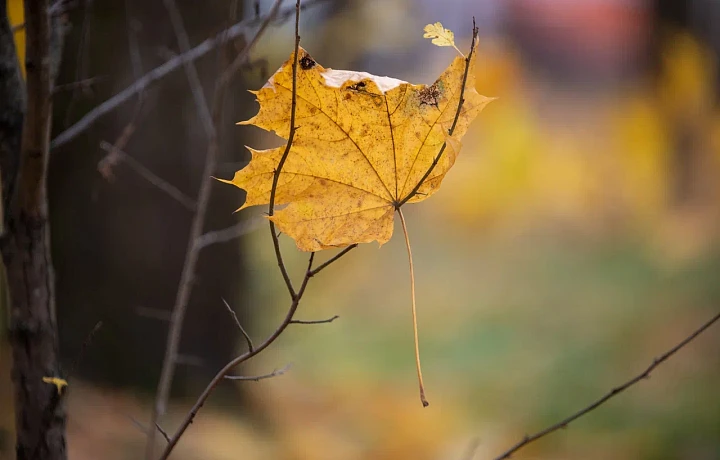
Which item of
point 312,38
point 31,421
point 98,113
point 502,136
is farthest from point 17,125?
point 502,136

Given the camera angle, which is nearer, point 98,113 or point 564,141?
point 98,113

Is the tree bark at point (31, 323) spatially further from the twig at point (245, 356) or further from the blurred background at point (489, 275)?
the blurred background at point (489, 275)

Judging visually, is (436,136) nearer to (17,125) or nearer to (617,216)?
(17,125)

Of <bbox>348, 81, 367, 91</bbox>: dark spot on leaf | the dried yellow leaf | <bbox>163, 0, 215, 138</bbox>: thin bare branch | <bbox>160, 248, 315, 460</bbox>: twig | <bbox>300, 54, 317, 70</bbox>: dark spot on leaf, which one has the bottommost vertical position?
<bbox>160, 248, 315, 460</bbox>: twig

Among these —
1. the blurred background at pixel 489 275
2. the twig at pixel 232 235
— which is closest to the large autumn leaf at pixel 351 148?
the twig at pixel 232 235

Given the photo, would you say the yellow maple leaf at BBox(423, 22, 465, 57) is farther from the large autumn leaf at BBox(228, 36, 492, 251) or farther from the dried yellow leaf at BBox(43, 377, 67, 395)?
the dried yellow leaf at BBox(43, 377, 67, 395)

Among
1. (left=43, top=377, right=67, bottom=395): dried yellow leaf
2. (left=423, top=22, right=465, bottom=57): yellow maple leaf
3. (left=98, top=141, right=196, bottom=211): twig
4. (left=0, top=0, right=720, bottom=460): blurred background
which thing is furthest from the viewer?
(left=0, top=0, right=720, bottom=460): blurred background

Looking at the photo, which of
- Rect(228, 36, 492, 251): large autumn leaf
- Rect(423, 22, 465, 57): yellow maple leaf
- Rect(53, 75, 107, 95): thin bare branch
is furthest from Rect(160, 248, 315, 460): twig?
Answer: Rect(53, 75, 107, 95): thin bare branch
